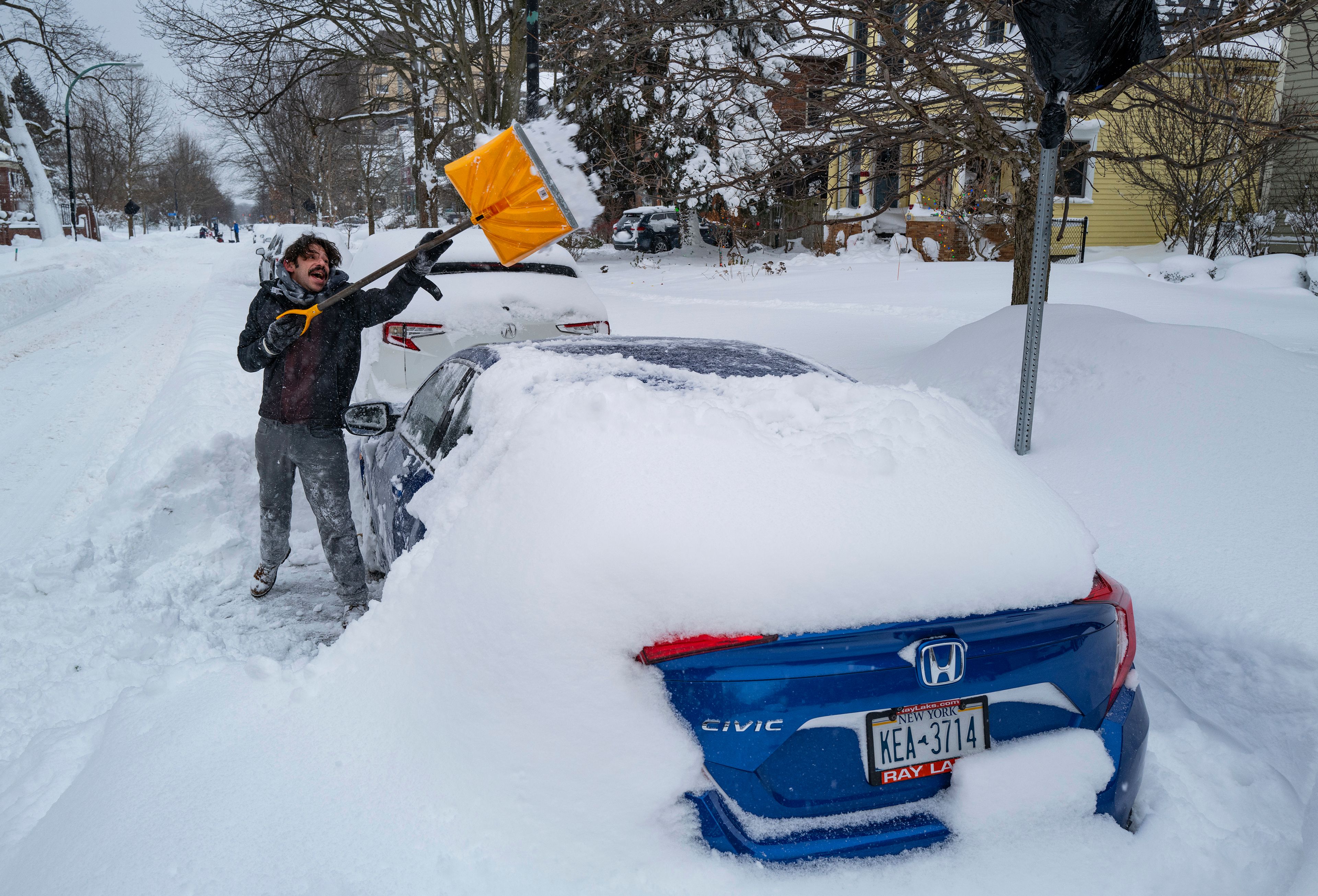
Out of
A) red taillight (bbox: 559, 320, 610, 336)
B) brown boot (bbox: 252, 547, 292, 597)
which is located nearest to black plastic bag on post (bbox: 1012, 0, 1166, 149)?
red taillight (bbox: 559, 320, 610, 336)

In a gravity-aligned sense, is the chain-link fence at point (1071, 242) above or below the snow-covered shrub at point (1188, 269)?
above

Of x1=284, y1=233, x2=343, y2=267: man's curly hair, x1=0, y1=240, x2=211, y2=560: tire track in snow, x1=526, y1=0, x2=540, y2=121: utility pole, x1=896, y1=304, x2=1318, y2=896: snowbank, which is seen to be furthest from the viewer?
x1=526, y1=0, x2=540, y2=121: utility pole

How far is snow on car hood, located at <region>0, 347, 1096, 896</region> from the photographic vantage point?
1780 mm

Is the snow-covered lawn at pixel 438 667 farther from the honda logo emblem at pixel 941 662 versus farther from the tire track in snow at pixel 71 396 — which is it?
the honda logo emblem at pixel 941 662

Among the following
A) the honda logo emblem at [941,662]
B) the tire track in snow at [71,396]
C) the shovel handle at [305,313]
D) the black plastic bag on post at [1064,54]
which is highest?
the black plastic bag on post at [1064,54]

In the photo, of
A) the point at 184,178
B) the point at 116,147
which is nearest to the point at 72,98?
the point at 116,147

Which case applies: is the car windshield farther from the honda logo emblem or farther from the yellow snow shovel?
the honda logo emblem

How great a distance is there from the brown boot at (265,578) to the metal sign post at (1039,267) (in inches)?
165

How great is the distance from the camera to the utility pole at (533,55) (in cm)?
1134

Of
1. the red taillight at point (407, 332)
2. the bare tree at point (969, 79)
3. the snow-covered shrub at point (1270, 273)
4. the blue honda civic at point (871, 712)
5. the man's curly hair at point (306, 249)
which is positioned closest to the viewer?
the blue honda civic at point (871, 712)

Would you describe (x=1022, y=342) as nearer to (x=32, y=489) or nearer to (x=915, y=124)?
(x=915, y=124)

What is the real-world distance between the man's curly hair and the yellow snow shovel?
240 millimetres

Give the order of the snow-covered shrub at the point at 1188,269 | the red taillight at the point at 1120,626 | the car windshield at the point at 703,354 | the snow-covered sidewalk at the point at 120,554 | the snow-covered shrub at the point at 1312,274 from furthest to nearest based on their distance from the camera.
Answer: the snow-covered shrub at the point at 1188,269 < the snow-covered shrub at the point at 1312,274 < the snow-covered sidewalk at the point at 120,554 < the car windshield at the point at 703,354 < the red taillight at the point at 1120,626

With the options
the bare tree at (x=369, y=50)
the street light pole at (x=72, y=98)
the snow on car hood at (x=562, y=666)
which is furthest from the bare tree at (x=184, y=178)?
the snow on car hood at (x=562, y=666)
